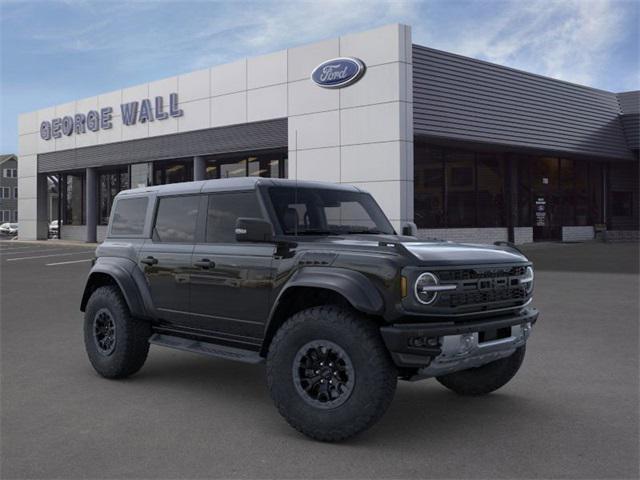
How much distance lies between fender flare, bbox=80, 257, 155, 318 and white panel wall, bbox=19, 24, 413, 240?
15004mm

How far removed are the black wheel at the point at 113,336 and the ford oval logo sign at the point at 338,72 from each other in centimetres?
1657

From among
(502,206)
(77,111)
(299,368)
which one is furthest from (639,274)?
(77,111)

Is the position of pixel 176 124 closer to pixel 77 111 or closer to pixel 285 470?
pixel 77 111

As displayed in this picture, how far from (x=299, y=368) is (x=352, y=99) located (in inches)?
718

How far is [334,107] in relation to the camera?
73.0 feet

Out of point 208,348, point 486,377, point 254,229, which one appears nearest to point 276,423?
point 208,348

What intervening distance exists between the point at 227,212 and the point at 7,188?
314 ft

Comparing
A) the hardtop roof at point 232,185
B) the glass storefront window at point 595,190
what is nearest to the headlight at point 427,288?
the hardtop roof at point 232,185

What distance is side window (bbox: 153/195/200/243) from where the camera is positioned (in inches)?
230

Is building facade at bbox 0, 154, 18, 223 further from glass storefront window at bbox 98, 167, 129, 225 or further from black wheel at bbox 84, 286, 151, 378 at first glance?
black wheel at bbox 84, 286, 151, 378

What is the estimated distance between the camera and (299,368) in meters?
4.50

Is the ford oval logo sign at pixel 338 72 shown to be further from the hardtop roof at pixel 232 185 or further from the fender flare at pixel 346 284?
the fender flare at pixel 346 284

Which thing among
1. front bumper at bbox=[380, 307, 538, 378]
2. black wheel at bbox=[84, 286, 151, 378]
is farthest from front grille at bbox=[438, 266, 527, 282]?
black wheel at bbox=[84, 286, 151, 378]

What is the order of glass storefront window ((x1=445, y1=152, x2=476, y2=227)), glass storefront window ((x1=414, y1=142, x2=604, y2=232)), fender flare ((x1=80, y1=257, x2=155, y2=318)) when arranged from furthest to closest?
glass storefront window ((x1=445, y1=152, x2=476, y2=227)) → glass storefront window ((x1=414, y1=142, x2=604, y2=232)) → fender flare ((x1=80, y1=257, x2=155, y2=318))
